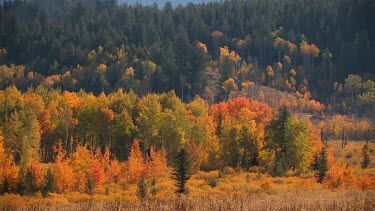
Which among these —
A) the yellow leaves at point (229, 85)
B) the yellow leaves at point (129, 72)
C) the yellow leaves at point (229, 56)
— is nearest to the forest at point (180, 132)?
the yellow leaves at point (229, 85)

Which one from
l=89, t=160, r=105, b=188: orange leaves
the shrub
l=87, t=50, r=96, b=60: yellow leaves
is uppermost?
l=87, t=50, r=96, b=60: yellow leaves

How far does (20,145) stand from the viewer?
70.8 m

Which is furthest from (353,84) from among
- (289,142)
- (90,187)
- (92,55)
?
(90,187)

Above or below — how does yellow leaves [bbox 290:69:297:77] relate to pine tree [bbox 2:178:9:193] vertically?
above

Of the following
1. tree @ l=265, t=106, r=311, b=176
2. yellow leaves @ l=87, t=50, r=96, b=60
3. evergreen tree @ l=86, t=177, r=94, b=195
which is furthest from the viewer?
yellow leaves @ l=87, t=50, r=96, b=60

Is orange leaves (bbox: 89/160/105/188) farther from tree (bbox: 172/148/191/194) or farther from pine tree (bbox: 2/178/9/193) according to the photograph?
tree (bbox: 172/148/191/194)

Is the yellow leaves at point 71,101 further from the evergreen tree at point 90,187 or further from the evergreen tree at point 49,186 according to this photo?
the evergreen tree at point 49,186

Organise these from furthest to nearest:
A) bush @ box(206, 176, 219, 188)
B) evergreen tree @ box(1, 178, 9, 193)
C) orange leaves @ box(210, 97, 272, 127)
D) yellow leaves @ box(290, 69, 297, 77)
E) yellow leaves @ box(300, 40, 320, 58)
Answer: yellow leaves @ box(300, 40, 320, 58), yellow leaves @ box(290, 69, 297, 77), orange leaves @ box(210, 97, 272, 127), bush @ box(206, 176, 219, 188), evergreen tree @ box(1, 178, 9, 193)

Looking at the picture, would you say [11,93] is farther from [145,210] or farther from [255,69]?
[255,69]

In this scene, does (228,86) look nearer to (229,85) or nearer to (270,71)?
(229,85)

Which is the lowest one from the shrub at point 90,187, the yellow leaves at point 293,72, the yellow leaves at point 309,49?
the shrub at point 90,187

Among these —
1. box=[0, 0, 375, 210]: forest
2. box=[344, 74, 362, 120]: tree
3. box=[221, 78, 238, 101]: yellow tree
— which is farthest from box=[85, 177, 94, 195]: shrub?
box=[344, 74, 362, 120]: tree

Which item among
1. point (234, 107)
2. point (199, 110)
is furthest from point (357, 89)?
point (199, 110)

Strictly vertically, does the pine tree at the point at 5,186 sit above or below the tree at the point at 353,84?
below
